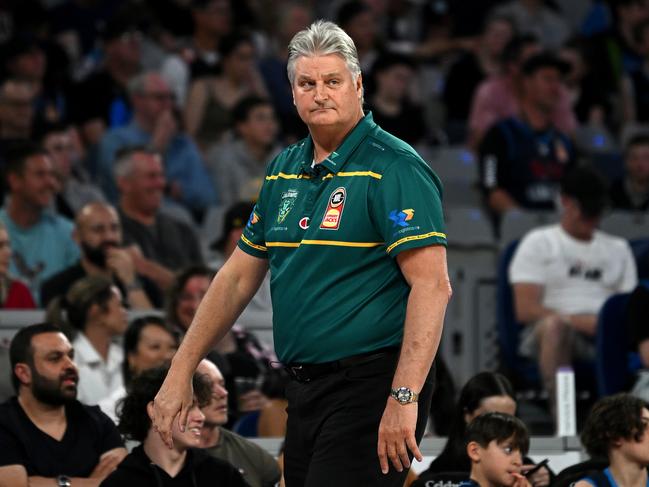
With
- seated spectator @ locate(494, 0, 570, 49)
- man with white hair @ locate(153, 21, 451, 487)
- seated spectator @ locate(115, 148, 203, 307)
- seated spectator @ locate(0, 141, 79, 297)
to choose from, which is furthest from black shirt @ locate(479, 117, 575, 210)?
man with white hair @ locate(153, 21, 451, 487)

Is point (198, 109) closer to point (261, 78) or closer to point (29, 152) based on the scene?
point (261, 78)

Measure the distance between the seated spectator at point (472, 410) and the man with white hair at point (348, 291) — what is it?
6.54 feet

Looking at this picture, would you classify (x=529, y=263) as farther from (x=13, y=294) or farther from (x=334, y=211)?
(x=334, y=211)

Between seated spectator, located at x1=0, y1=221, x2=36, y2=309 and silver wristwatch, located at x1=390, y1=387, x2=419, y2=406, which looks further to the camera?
seated spectator, located at x1=0, y1=221, x2=36, y2=309

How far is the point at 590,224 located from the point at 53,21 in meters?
5.77

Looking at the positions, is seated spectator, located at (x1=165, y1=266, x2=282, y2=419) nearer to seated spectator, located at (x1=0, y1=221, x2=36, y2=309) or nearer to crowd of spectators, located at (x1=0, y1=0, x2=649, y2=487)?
crowd of spectators, located at (x1=0, y1=0, x2=649, y2=487)

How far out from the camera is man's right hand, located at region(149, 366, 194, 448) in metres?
3.82

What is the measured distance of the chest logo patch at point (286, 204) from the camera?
3.89 m

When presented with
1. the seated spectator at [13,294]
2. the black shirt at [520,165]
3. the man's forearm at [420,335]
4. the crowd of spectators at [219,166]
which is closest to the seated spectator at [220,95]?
the crowd of spectators at [219,166]

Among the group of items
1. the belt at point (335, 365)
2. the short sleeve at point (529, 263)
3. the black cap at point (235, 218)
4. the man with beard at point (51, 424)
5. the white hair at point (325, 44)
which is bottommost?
the man with beard at point (51, 424)

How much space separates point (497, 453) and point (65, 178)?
5.09 m

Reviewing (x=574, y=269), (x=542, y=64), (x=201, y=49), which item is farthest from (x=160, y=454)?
(x=201, y=49)

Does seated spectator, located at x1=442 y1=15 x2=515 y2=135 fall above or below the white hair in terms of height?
above

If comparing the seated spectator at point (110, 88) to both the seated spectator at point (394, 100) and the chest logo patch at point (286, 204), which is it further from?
the chest logo patch at point (286, 204)
